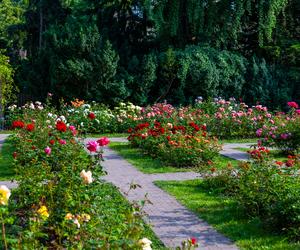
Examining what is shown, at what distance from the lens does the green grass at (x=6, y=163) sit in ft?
28.3

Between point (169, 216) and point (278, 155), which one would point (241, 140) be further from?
point (169, 216)

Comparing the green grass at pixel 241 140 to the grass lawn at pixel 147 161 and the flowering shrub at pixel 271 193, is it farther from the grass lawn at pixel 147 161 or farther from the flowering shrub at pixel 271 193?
the flowering shrub at pixel 271 193

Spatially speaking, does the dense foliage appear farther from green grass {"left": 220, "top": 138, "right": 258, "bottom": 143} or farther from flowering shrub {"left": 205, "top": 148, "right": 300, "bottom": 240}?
flowering shrub {"left": 205, "top": 148, "right": 300, "bottom": 240}

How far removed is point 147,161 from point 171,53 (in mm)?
8905

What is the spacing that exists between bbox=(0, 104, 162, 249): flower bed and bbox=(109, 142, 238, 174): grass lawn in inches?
78.1

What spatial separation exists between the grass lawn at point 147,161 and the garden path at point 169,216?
0.31 meters

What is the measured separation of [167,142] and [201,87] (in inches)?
334

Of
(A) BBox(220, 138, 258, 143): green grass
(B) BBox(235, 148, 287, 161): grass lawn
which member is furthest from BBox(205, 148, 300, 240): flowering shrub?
(A) BBox(220, 138, 258, 143): green grass

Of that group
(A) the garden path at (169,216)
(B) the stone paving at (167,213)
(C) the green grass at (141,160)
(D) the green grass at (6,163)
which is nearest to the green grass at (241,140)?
(C) the green grass at (141,160)

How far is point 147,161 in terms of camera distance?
1020 cm

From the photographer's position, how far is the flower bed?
11.0ft

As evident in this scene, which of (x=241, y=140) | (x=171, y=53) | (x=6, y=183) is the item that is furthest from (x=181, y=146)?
(x=171, y=53)

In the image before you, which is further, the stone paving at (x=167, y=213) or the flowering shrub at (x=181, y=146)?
the flowering shrub at (x=181, y=146)

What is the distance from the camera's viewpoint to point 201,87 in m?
18.6
